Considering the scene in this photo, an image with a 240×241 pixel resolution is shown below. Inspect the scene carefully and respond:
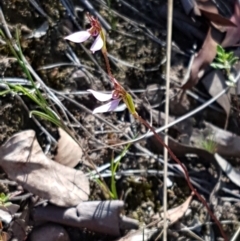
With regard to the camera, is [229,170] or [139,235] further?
[229,170]

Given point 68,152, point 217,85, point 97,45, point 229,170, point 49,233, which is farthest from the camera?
point 217,85

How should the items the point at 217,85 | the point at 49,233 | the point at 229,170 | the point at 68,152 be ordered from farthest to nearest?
the point at 217,85 < the point at 229,170 < the point at 68,152 < the point at 49,233

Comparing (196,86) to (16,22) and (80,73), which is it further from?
(16,22)

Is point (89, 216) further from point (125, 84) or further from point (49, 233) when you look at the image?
point (125, 84)

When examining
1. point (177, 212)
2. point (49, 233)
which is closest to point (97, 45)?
point (49, 233)

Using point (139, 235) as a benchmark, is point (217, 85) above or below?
above

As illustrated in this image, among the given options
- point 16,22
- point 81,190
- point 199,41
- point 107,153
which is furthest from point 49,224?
point 199,41

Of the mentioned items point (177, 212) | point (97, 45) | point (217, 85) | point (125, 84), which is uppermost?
point (97, 45)

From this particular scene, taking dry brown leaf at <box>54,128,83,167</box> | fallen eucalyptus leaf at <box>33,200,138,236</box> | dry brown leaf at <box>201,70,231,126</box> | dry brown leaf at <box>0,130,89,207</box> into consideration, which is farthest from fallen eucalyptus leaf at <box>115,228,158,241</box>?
dry brown leaf at <box>201,70,231,126</box>

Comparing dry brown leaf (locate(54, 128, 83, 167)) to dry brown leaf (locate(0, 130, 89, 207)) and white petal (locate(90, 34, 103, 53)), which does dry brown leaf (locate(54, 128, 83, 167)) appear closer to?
dry brown leaf (locate(0, 130, 89, 207))
